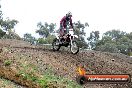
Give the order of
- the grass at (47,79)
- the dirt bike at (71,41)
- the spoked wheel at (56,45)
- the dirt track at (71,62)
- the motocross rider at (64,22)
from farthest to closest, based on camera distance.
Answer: the spoked wheel at (56,45) < the motocross rider at (64,22) < the dirt bike at (71,41) < the dirt track at (71,62) < the grass at (47,79)

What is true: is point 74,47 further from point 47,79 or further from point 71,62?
point 47,79

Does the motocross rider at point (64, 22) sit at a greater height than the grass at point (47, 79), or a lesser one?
greater

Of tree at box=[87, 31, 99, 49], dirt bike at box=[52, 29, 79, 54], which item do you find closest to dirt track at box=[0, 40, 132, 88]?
dirt bike at box=[52, 29, 79, 54]

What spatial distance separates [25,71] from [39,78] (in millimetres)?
930

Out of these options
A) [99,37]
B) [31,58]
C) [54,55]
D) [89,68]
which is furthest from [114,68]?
[99,37]

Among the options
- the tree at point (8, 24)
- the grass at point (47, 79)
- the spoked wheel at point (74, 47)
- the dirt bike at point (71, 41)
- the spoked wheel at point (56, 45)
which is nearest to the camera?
the grass at point (47, 79)

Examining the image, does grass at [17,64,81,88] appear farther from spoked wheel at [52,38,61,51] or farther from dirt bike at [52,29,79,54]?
spoked wheel at [52,38,61,51]

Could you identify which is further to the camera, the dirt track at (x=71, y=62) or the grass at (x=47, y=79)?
the dirt track at (x=71, y=62)

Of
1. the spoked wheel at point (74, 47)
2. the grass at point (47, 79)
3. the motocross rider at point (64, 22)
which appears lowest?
the grass at point (47, 79)

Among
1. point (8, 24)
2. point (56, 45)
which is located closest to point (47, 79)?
point (56, 45)

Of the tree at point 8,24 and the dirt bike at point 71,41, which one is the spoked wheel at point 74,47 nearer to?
the dirt bike at point 71,41

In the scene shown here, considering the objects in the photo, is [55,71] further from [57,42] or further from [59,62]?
[57,42]

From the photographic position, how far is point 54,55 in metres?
22.3

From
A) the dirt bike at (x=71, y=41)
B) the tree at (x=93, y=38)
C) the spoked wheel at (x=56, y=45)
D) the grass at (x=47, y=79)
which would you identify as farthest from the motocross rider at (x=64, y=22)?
the tree at (x=93, y=38)
